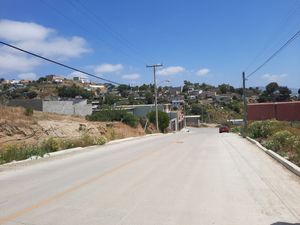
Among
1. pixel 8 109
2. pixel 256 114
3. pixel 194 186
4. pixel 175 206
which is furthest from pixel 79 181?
pixel 256 114

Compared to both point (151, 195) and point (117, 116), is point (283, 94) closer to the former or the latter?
point (117, 116)

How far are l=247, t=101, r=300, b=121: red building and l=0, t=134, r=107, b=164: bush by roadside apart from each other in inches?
1420

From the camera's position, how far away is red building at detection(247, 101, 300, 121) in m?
59.8

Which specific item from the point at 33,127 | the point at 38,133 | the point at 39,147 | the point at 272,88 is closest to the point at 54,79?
the point at 272,88

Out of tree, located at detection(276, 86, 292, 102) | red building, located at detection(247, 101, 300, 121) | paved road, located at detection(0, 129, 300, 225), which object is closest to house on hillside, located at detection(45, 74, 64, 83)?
tree, located at detection(276, 86, 292, 102)

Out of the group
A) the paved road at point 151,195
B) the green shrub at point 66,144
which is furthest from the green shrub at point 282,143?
the green shrub at point 66,144

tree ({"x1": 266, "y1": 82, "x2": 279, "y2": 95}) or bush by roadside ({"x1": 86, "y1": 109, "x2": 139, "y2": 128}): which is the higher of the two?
tree ({"x1": 266, "y1": 82, "x2": 279, "y2": 95})

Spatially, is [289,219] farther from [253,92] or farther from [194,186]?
[253,92]

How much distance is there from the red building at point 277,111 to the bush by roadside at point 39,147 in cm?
3606

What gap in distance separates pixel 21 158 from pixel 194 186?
10.9m

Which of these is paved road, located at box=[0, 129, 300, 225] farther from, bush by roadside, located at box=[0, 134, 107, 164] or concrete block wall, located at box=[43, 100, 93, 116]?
concrete block wall, located at box=[43, 100, 93, 116]

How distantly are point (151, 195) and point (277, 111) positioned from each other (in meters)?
58.4

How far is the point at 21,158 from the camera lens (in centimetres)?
1997

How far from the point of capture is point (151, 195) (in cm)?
1006
